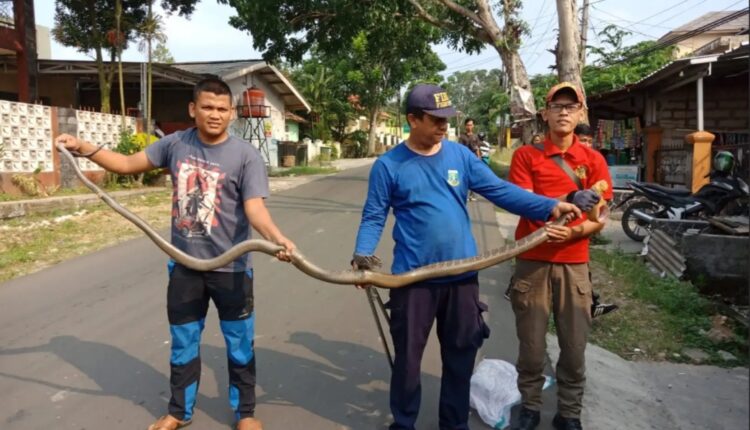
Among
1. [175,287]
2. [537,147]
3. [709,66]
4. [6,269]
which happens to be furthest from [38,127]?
[709,66]

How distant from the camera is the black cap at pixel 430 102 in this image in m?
2.53

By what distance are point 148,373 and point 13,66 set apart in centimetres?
1756

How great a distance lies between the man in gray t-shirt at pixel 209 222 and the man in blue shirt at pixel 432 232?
61cm

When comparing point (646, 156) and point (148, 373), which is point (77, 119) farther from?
point (646, 156)

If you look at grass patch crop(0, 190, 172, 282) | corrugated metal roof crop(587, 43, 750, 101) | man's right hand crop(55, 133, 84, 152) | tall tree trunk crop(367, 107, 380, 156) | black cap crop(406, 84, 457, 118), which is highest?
tall tree trunk crop(367, 107, 380, 156)

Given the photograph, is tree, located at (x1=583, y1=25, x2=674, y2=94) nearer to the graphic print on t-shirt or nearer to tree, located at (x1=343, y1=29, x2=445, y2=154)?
tree, located at (x1=343, y1=29, x2=445, y2=154)

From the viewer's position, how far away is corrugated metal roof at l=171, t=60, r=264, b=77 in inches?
796

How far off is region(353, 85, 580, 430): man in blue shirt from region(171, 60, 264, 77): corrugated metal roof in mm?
18149

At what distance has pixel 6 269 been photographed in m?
6.14

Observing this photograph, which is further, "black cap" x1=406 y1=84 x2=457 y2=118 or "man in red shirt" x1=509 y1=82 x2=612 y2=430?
"man in red shirt" x1=509 y1=82 x2=612 y2=430

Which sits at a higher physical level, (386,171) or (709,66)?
(709,66)

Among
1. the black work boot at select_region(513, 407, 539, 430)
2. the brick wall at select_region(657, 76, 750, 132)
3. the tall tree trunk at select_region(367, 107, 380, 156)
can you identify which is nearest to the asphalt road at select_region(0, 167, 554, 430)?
the black work boot at select_region(513, 407, 539, 430)

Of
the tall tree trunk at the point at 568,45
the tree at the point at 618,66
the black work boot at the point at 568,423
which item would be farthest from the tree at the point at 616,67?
the black work boot at the point at 568,423

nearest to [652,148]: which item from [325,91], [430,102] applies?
[430,102]
